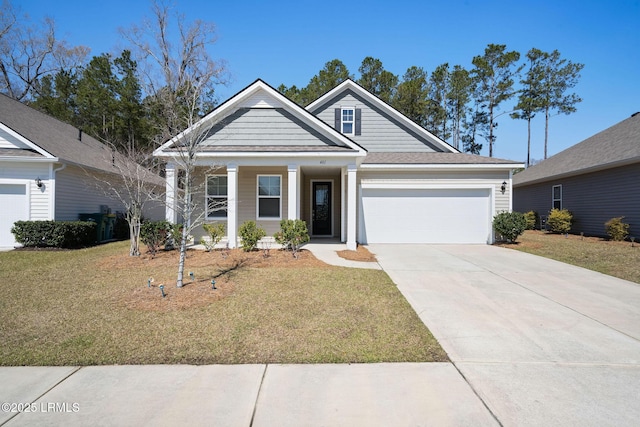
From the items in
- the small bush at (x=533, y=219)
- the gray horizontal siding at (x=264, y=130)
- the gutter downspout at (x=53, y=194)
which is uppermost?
the gray horizontal siding at (x=264, y=130)

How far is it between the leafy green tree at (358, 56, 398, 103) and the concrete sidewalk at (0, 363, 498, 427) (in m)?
27.6

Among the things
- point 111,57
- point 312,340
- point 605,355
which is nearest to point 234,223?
point 312,340

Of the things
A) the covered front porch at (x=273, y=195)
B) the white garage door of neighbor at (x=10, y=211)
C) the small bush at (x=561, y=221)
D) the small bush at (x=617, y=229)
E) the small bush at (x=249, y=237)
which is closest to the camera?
the small bush at (x=249, y=237)

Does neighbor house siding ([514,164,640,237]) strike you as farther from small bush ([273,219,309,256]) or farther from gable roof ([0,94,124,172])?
gable roof ([0,94,124,172])

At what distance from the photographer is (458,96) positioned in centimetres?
3025

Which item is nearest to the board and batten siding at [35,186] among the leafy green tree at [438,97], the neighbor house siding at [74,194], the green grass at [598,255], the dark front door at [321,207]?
the neighbor house siding at [74,194]

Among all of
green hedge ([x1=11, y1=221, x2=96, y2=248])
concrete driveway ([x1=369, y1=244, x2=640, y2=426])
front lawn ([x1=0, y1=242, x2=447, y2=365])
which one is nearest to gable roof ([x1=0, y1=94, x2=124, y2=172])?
green hedge ([x1=11, y1=221, x2=96, y2=248])

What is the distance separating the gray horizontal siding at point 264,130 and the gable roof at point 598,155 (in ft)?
41.7

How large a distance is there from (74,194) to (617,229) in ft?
71.7

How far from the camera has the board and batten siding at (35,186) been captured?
1105 cm

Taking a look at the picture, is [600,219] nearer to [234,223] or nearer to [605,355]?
[605,355]

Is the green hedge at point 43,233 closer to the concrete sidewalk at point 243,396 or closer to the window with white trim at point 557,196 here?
the concrete sidewalk at point 243,396

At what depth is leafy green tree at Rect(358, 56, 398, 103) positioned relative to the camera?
→ 2759 centimetres

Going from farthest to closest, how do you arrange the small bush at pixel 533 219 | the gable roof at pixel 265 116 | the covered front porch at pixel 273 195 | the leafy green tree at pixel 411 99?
the leafy green tree at pixel 411 99 < the small bush at pixel 533 219 < the gable roof at pixel 265 116 < the covered front porch at pixel 273 195
